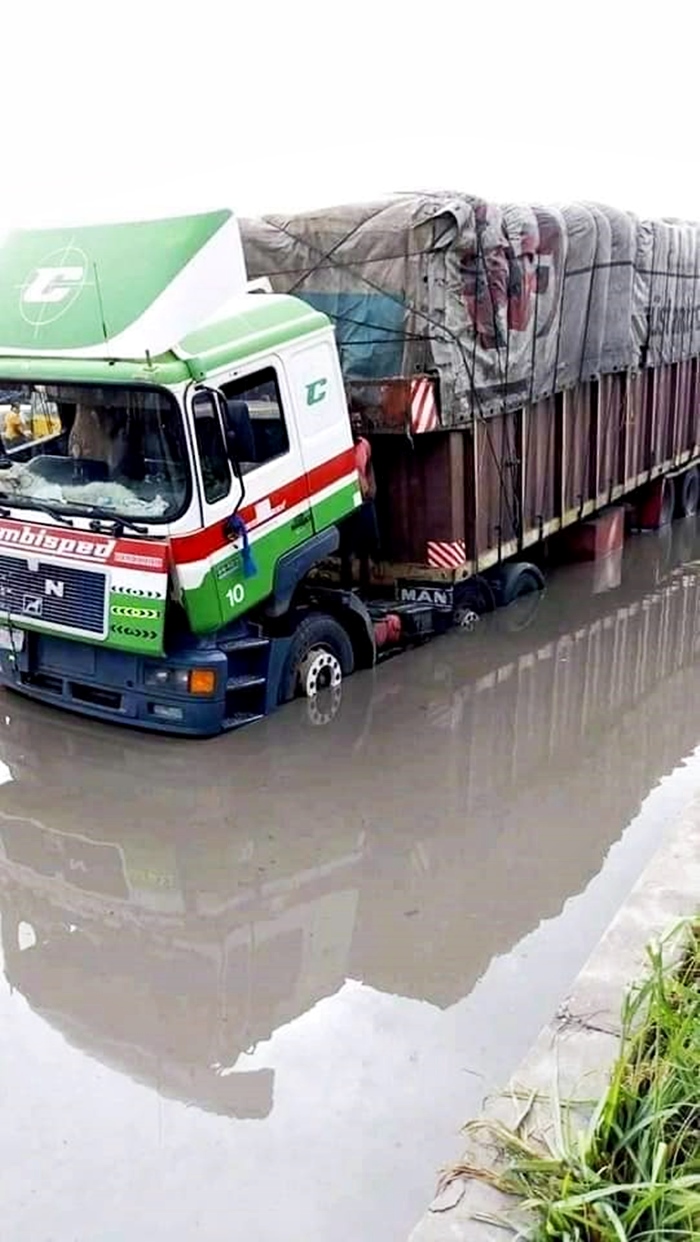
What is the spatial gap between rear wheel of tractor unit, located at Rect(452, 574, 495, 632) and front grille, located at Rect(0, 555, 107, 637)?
11.3 ft

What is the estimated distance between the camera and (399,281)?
23.8 feet

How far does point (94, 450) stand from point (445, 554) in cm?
292

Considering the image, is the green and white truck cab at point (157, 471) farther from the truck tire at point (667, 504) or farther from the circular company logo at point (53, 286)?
the truck tire at point (667, 504)

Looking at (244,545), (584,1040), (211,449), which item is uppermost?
(211,449)

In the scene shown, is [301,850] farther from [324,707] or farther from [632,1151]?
[632,1151]

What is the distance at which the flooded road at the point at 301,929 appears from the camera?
326 cm

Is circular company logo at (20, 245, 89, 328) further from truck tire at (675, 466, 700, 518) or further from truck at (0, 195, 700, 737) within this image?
truck tire at (675, 466, 700, 518)

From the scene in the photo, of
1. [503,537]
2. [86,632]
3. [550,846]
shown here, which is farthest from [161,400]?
[503,537]

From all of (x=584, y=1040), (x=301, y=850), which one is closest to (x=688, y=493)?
(x=301, y=850)

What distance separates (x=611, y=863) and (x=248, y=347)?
3.52m

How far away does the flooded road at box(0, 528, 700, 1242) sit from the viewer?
128 inches

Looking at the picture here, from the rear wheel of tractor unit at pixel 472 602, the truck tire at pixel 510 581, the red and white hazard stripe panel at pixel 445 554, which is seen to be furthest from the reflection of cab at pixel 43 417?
the truck tire at pixel 510 581

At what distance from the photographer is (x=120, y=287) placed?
5.75 meters

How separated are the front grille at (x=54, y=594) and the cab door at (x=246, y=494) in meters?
0.57
